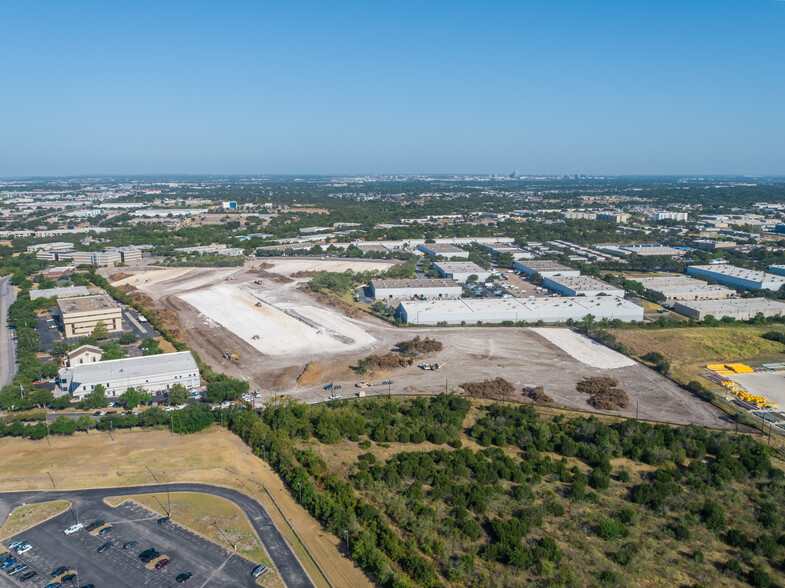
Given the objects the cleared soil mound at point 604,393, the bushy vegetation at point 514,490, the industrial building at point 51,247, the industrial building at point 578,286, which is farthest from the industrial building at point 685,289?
the industrial building at point 51,247

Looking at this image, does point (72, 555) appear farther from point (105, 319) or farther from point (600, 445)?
point (105, 319)

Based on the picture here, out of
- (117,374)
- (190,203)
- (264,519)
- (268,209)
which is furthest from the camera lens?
(190,203)

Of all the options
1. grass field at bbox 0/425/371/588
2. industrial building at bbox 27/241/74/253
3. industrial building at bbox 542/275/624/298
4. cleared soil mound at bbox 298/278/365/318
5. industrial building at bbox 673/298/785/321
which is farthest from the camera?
industrial building at bbox 27/241/74/253

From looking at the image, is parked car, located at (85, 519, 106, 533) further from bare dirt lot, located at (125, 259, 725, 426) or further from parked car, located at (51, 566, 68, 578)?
bare dirt lot, located at (125, 259, 725, 426)

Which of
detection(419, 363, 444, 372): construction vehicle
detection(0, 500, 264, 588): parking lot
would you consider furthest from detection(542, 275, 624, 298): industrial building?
detection(0, 500, 264, 588): parking lot

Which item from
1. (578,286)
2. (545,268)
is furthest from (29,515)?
(545,268)

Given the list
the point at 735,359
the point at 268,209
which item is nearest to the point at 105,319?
the point at 735,359
